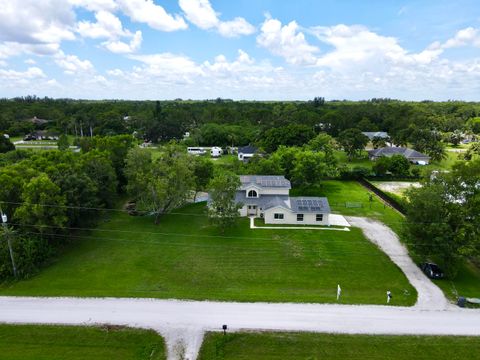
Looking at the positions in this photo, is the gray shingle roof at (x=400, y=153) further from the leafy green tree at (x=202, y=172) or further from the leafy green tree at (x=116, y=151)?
the leafy green tree at (x=116, y=151)

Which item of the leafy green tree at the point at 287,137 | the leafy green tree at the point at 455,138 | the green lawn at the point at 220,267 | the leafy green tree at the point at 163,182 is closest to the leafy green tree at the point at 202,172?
the leafy green tree at the point at 163,182

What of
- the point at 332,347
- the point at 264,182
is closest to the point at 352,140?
the point at 264,182

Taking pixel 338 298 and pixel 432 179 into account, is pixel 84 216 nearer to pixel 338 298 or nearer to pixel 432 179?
pixel 338 298

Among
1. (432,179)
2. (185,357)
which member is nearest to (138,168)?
(185,357)

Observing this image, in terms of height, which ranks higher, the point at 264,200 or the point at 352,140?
the point at 352,140

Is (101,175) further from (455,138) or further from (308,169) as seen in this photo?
(455,138)

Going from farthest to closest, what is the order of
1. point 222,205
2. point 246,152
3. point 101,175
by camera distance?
point 246,152, point 101,175, point 222,205
